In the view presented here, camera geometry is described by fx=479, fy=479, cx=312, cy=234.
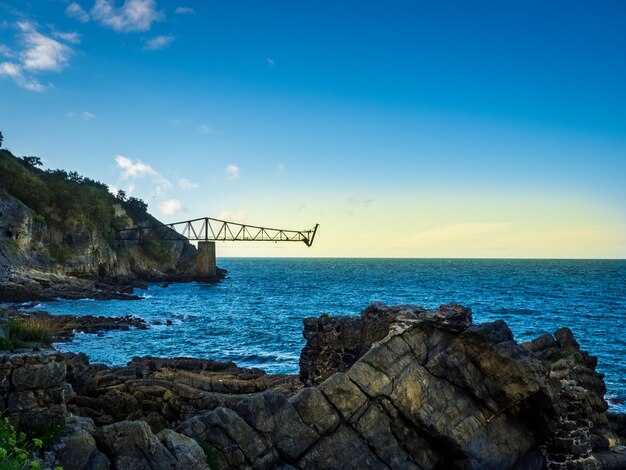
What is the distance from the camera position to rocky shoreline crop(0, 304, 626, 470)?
9414mm

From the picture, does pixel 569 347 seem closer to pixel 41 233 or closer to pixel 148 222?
pixel 41 233

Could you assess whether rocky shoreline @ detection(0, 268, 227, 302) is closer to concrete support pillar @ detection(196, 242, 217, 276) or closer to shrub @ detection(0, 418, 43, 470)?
concrete support pillar @ detection(196, 242, 217, 276)

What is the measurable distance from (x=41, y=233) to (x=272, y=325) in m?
43.3

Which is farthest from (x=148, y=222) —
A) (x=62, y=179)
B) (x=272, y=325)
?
(x=272, y=325)

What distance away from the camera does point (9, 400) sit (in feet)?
30.0

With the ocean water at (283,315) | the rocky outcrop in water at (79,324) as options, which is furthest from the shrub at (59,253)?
the rocky outcrop in water at (79,324)

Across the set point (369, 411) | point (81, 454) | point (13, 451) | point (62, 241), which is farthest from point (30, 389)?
point (62, 241)

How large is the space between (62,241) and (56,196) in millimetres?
10092

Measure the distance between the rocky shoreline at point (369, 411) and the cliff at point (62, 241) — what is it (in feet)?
180

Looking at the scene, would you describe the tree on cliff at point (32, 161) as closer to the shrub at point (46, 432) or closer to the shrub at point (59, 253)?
the shrub at point (59, 253)

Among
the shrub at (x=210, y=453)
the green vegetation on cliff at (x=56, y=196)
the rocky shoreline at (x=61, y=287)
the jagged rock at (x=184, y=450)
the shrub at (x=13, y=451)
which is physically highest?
the green vegetation on cliff at (x=56, y=196)

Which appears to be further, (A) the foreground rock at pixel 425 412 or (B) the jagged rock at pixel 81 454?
(A) the foreground rock at pixel 425 412

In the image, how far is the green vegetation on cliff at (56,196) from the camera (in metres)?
79.4

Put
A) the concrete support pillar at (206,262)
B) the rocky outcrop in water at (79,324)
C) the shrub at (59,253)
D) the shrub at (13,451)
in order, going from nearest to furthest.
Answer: the shrub at (13,451) < the rocky outcrop in water at (79,324) < the shrub at (59,253) < the concrete support pillar at (206,262)
